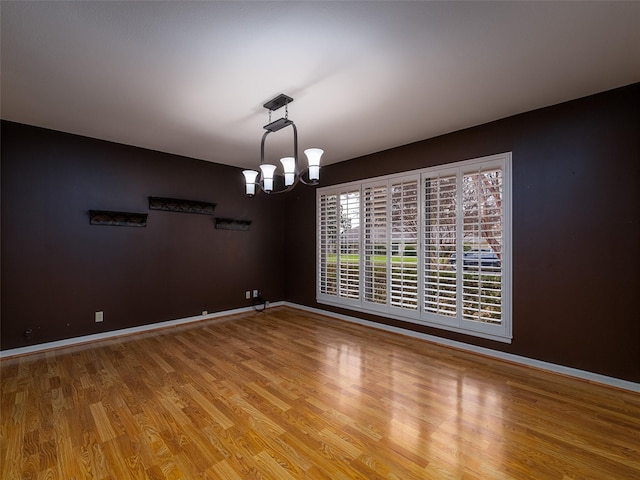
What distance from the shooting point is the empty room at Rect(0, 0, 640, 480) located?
1.70 m

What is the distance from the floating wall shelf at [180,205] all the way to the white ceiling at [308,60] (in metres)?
1.13

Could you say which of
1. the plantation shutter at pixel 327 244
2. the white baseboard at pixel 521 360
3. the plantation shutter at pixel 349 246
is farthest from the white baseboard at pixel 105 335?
the white baseboard at pixel 521 360

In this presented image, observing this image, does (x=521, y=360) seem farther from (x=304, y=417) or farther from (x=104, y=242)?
(x=104, y=242)

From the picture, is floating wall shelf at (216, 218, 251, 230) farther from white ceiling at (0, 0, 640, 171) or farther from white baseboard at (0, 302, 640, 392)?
white ceiling at (0, 0, 640, 171)

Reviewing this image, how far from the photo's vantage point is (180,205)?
433 cm

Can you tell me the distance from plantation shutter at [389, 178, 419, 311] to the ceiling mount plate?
6.22 ft

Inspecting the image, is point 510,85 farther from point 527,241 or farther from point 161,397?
point 161,397

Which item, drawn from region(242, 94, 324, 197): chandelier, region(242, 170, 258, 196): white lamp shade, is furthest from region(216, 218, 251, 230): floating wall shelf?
region(242, 94, 324, 197): chandelier

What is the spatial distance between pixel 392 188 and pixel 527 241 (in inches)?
65.7

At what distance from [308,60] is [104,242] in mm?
3356

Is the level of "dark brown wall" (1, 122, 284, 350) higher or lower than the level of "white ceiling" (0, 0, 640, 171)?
lower

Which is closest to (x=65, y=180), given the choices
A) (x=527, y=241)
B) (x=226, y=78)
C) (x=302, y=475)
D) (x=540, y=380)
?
(x=226, y=78)

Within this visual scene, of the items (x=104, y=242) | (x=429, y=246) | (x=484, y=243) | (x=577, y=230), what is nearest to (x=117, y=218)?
(x=104, y=242)

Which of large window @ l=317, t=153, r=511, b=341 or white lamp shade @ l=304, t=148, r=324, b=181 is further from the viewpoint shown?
large window @ l=317, t=153, r=511, b=341
